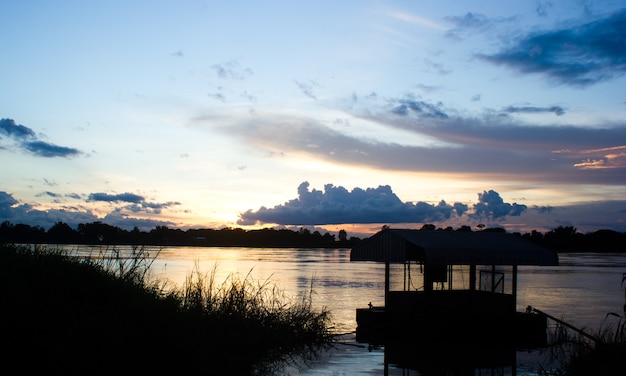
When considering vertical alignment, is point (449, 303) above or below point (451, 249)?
below

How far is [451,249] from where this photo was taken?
80.3ft

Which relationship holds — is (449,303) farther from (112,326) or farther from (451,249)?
(112,326)

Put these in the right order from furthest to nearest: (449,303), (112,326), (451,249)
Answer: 1. (449,303)
2. (451,249)
3. (112,326)

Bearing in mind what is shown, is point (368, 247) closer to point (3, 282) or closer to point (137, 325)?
point (137, 325)

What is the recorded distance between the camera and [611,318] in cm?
3678

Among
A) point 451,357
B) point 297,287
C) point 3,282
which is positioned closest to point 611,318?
point 451,357

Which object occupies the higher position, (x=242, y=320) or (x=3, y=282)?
(x=3, y=282)

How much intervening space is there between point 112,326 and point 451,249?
14789 mm

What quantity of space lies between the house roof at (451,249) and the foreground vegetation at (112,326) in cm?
725

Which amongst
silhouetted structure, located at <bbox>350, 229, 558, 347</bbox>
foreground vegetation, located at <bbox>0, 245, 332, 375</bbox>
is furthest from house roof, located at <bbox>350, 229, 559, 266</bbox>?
foreground vegetation, located at <bbox>0, 245, 332, 375</bbox>

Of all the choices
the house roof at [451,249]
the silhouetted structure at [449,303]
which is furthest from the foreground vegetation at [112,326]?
the house roof at [451,249]

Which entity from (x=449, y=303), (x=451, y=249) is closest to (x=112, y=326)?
(x=451, y=249)

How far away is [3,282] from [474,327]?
17.9m

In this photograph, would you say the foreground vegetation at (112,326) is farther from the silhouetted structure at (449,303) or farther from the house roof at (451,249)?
the house roof at (451,249)
